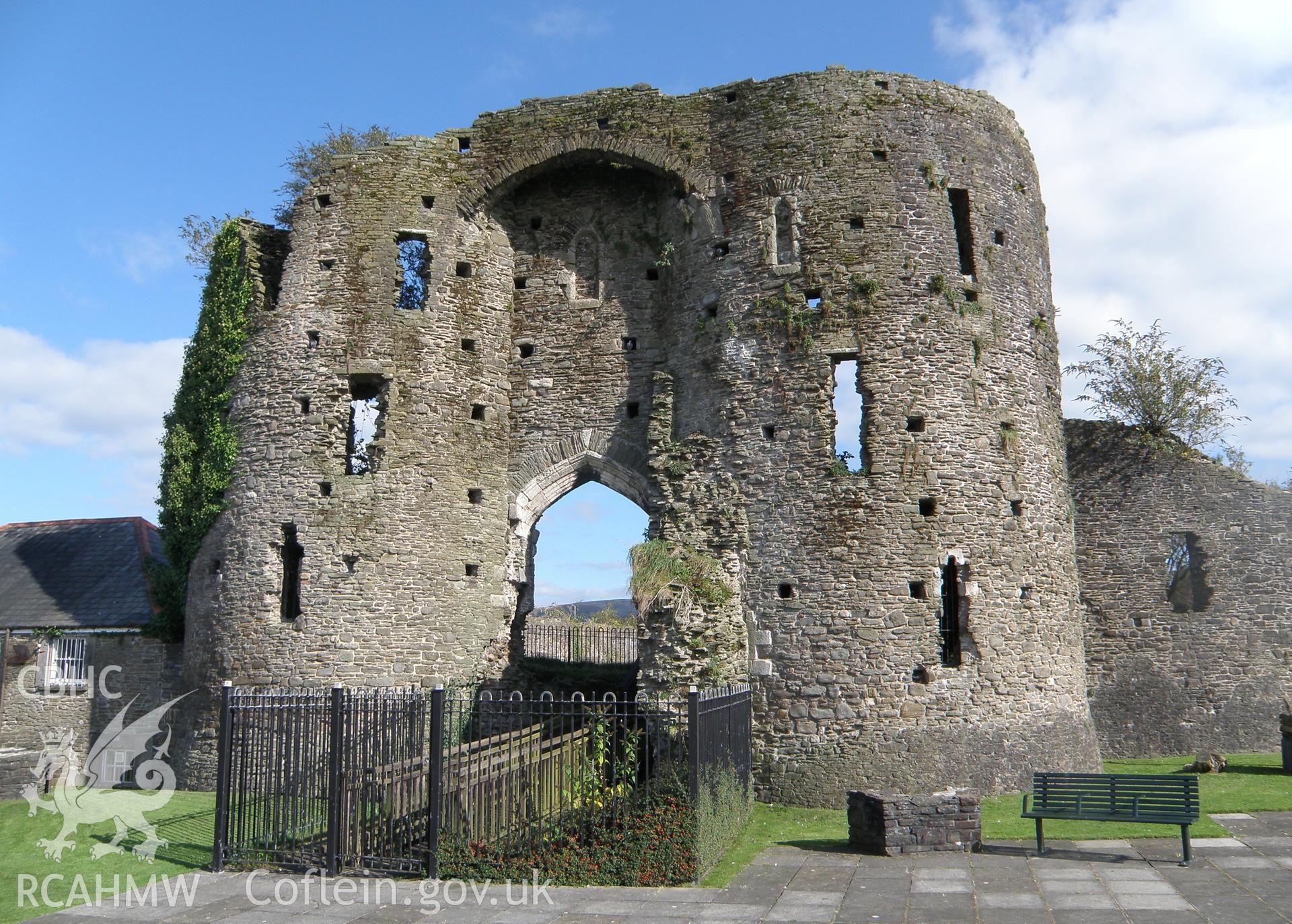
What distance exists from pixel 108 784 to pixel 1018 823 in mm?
15264

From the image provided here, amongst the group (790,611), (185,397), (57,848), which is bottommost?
(57,848)

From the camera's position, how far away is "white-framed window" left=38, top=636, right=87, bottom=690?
18297 millimetres

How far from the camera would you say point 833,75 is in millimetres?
16516

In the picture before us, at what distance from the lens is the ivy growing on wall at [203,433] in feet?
56.4

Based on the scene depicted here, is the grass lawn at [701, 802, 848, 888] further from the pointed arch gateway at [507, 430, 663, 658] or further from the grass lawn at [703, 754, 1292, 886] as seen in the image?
the pointed arch gateway at [507, 430, 663, 658]

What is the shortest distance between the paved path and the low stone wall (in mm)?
174

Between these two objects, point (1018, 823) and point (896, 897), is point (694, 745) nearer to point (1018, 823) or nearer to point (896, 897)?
point (896, 897)

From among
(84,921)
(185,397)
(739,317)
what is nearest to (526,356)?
(739,317)

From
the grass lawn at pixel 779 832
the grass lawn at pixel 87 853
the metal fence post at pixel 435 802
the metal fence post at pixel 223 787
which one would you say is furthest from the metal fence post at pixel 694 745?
the grass lawn at pixel 87 853

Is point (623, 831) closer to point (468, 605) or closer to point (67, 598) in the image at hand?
point (468, 605)

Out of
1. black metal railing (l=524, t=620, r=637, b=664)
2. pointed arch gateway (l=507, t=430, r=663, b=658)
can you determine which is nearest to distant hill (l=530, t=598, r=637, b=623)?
black metal railing (l=524, t=620, r=637, b=664)

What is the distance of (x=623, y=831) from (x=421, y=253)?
12.0 meters

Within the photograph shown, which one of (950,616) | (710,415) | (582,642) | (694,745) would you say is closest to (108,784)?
(582,642)

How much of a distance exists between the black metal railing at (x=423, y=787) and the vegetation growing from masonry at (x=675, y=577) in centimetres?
316
